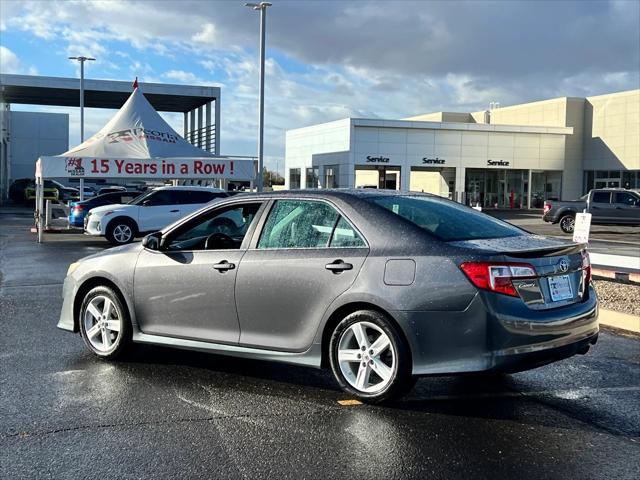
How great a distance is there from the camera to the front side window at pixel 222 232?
576cm

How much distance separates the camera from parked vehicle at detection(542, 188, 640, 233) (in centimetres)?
2756

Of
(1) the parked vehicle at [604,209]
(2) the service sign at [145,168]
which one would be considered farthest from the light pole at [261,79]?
(1) the parked vehicle at [604,209]

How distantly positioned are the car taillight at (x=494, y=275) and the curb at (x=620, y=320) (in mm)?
3874

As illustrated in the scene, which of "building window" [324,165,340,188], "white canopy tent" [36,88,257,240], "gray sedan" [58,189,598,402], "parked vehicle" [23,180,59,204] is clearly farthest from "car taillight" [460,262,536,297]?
"building window" [324,165,340,188]

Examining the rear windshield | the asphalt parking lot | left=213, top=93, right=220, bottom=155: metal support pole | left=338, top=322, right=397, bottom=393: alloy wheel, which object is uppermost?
left=213, top=93, right=220, bottom=155: metal support pole

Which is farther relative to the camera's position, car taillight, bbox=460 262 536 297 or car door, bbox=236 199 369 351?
car door, bbox=236 199 369 351

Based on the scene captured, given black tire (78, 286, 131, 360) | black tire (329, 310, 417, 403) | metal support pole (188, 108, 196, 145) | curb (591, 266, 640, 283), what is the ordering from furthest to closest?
1. metal support pole (188, 108, 196, 145)
2. curb (591, 266, 640, 283)
3. black tire (78, 286, 131, 360)
4. black tire (329, 310, 417, 403)

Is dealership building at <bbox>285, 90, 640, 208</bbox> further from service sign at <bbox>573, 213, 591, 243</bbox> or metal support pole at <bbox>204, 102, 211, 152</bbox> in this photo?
service sign at <bbox>573, 213, 591, 243</bbox>

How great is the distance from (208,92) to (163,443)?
1621 inches

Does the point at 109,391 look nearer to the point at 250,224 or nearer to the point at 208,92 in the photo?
the point at 250,224

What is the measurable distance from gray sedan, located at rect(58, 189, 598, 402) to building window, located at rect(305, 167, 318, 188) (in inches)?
1919

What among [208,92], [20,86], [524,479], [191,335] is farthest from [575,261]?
[20,86]

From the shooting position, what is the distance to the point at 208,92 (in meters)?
43.4

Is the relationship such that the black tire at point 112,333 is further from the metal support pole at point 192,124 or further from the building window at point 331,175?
the metal support pole at point 192,124
